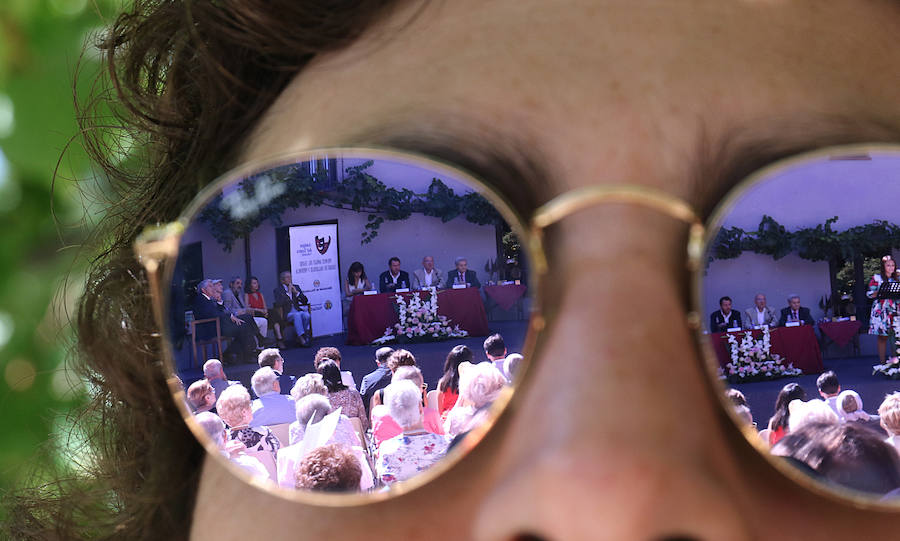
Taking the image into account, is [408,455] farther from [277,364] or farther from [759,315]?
[759,315]

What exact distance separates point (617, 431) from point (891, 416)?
409 millimetres

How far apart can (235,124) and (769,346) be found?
94 centimetres

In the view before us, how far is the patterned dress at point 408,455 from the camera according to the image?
1023mm

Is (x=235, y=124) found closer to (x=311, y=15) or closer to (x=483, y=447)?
(x=311, y=15)

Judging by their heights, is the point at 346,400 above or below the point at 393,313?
below

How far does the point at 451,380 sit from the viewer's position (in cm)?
102

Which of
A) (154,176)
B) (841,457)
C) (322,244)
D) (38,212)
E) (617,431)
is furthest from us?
(38,212)

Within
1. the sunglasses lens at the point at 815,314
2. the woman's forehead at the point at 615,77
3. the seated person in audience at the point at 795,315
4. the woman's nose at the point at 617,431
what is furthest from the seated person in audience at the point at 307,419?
the seated person in audience at the point at 795,315

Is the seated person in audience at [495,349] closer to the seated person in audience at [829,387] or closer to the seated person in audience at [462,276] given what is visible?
the seated person in audience at [462,276]

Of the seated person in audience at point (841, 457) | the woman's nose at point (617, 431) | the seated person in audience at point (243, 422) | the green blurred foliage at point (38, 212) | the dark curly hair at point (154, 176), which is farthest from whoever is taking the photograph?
the green blurred foliage at point (38, 212)

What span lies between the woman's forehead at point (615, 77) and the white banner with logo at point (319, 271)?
0.15m

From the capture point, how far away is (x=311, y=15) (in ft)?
4.14

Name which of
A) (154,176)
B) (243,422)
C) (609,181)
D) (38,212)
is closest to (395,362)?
(243,422)

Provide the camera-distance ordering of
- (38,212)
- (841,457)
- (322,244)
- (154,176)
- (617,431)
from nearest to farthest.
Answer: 1. (617,431)
2. (841,457)
3. (322,244)
4. (154,176)
5. (38,212)
